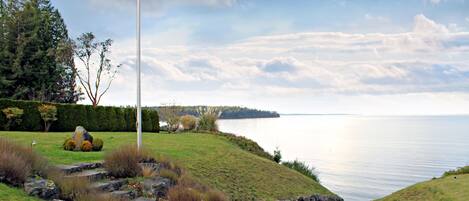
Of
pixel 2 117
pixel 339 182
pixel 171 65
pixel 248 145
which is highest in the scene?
pixel 171 65

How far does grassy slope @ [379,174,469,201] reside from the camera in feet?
38.6

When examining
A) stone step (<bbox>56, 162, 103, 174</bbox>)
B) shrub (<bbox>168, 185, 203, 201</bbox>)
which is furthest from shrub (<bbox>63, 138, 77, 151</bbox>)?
shrub (<bbox>168, 185, 203, 201</bbox>)

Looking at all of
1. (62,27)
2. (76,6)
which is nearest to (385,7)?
(76,6)

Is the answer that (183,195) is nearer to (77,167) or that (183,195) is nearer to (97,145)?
(77,167)

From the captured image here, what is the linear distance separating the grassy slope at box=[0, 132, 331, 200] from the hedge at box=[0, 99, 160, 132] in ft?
17.9

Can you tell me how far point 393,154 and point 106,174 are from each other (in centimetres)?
3467

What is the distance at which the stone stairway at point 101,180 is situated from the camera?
29.0 ft

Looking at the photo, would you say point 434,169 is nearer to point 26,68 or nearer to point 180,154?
point 180,154

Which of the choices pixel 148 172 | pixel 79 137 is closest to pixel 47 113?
pixel 79 137

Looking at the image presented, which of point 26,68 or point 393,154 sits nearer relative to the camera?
point 26,68

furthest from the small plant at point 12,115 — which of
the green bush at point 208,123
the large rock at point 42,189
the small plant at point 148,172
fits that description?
the large rock at point 42,189

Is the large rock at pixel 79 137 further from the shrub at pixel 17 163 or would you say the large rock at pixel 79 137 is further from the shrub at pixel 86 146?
the shrub at pixel 17 163

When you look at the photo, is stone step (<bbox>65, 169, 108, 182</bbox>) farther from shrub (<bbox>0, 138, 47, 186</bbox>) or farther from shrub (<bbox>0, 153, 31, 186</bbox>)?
shrub (<bbox>0, 153, 31, 186</bbox>)

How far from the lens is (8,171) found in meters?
7.51
